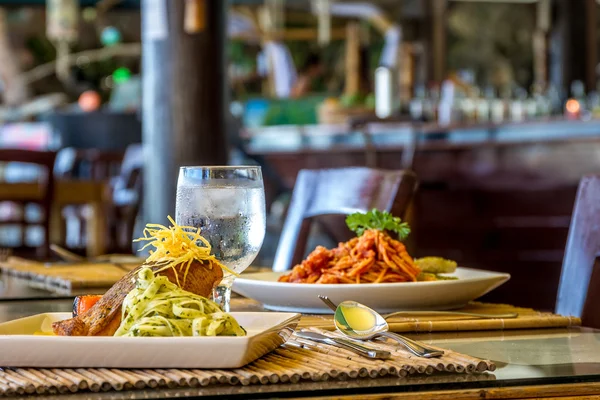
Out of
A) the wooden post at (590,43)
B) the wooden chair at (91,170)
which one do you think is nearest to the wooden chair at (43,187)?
the wooden chair at (91,170)

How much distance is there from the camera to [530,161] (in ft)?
18.5

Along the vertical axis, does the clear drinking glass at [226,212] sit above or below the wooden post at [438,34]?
below

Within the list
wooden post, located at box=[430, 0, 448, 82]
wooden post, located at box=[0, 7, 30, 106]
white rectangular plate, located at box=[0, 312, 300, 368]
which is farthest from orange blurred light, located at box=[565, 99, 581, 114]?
wooden post, located at box=[0, 7, 30, 106]

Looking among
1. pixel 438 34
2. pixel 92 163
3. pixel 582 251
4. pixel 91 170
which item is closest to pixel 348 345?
pixel 582 251

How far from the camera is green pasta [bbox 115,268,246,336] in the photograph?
83cm

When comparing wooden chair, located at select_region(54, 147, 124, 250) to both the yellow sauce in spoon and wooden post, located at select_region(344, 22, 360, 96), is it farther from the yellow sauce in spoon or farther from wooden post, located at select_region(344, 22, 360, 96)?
wooden post, located at select_region(344, 22, 360, 96)

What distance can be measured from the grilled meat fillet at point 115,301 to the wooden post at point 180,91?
384cm

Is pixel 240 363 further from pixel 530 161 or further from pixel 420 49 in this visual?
pixel 420 49

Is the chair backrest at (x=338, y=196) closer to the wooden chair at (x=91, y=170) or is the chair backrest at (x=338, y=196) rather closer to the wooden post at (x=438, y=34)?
the wooden chair at (x=91, y=170)

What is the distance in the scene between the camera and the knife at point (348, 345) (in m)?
0.88

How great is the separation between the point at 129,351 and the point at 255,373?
4.0 inches

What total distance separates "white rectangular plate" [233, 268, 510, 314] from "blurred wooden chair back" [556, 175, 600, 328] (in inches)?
17.2

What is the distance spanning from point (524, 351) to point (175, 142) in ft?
12.8

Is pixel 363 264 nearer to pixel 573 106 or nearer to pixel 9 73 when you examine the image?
pixel 573 106
